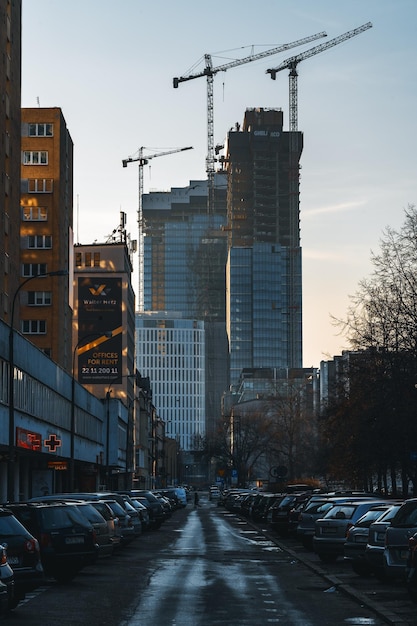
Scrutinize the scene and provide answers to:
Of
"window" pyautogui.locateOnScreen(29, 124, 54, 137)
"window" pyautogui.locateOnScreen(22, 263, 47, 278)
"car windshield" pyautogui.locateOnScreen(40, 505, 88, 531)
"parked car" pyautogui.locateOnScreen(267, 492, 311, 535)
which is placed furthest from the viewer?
"window" pyautogui.locateOnScreen(29, 124, 54, 137)

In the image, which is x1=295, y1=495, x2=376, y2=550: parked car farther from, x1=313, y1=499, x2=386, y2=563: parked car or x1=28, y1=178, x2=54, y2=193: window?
x1=28, y1=178, x2=54, y2=193: window

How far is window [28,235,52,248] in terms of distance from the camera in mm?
95500

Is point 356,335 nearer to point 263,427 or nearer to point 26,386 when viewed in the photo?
point 26,386

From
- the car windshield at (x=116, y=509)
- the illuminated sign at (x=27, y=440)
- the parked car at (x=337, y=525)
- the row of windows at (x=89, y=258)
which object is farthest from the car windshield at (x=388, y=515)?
the row of windows at (x=89, y=258)

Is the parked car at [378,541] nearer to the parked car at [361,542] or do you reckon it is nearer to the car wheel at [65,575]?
the parked car at [361,542]

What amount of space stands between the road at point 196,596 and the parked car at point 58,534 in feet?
1.39

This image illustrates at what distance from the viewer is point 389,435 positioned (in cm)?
5828

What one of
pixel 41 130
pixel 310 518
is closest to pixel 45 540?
pixel 310 518

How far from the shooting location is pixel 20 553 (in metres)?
17.6

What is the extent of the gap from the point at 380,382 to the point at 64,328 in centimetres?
4515

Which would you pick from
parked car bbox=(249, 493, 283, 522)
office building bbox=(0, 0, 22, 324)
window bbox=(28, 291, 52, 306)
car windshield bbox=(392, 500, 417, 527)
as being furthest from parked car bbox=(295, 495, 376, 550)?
window bbox=(28, 291, 52, 306)

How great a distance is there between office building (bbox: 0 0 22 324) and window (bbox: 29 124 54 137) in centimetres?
2228

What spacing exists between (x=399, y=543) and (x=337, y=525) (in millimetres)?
8636

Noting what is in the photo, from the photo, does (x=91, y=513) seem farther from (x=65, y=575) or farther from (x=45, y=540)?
(x=45, y=540)
